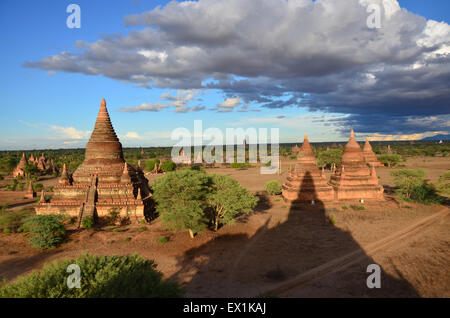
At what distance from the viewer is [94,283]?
769cm

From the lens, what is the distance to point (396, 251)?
639 inches

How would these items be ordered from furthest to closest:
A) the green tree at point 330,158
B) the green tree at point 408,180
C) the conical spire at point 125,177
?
the green tree at point 330,158, the green tree at point 408,180, the conical spire at point 125,177

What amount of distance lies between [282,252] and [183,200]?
7.71 metres

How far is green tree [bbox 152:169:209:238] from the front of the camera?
1766 centimetres

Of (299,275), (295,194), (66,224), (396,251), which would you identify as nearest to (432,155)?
(295,194)

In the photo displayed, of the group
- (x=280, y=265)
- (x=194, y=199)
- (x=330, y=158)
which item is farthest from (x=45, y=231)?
(x=330, y=158)

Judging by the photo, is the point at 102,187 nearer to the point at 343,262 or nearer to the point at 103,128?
the point at 103,128

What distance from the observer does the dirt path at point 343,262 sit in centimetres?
1225

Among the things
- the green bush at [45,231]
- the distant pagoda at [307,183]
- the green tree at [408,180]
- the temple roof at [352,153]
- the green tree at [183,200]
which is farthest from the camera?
the temple roof at [352,153]

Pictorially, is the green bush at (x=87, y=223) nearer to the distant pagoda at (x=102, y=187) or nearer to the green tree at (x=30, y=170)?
the distant pagoda at (x=102, y=187)

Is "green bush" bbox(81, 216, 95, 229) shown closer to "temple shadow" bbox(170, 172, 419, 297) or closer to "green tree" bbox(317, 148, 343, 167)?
"temple shadow" bbox(170, 172, 419, 297)

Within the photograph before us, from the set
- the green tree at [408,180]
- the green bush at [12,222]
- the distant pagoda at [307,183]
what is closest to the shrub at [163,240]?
the green bush at [12,222]

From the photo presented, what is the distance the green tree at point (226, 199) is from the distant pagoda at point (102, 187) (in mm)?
6579
